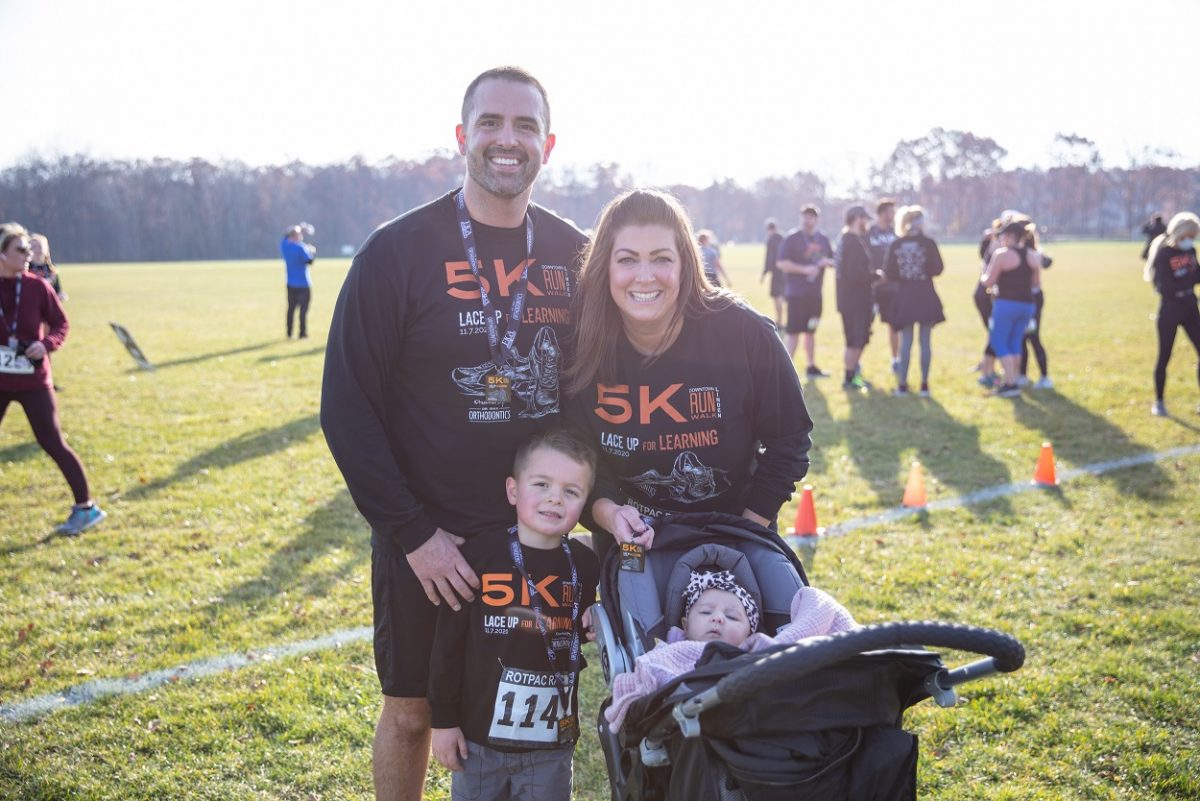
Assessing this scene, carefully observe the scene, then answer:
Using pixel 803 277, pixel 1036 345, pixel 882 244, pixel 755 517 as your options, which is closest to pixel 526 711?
pixel 755 517

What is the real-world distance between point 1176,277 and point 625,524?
30.3 feet

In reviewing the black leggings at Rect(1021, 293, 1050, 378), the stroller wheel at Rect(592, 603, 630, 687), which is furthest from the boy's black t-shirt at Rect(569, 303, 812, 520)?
the black leggings at Rect(1021, 293, 1050, 378)

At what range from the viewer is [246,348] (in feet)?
56.4

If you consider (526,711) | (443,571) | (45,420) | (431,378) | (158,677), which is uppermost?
(431,378)

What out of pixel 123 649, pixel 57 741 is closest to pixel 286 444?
pixel 123 649

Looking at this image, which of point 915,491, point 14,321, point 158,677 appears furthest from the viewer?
point 915,491

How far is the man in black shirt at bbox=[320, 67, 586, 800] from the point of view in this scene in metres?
2.67

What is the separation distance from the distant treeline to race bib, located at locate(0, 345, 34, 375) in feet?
312

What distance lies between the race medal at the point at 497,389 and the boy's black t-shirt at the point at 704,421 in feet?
0.93

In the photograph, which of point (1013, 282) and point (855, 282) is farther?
point (855, 282)

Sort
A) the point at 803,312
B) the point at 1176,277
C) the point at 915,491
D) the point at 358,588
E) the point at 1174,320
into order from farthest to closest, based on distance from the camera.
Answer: the point at 803,312
the point at 1174,320
the point at 1176,277
the point at 915,491
the point at 358,588

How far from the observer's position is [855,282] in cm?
1146

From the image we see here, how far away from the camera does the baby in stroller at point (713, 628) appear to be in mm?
2135

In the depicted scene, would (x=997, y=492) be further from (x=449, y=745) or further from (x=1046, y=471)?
(x=449, y=745)
